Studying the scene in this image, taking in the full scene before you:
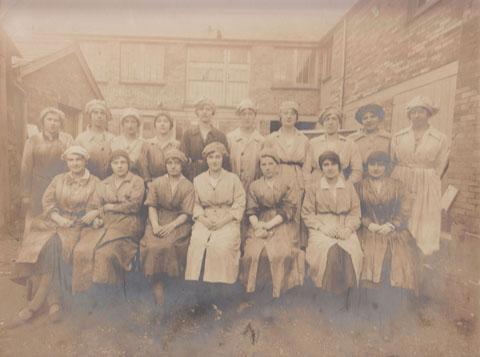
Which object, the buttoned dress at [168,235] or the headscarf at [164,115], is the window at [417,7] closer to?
the headscarf at [164,115]

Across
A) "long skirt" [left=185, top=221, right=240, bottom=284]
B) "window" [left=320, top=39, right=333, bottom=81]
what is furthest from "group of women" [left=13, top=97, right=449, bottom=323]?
"window" [left=320, top=39, right=333, bottom=81]

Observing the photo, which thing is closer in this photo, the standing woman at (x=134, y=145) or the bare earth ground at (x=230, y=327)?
the bare earth ground at (x=230, y=327)

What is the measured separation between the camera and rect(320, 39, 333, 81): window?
10.3 feet

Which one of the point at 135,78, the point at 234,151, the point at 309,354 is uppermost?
the point at 135,78

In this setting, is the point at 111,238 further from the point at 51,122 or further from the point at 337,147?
the point at 337,147

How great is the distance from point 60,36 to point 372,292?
446cm

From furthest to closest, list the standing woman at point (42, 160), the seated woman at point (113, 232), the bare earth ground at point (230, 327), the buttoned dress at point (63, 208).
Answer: the standing woman at point (42, 160), the buttoned dress at point (63, 208), the seated woman at point (113, 232), the bare earth ground at point (230, 327)

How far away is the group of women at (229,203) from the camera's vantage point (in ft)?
9.25

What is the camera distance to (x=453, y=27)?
2.82 m

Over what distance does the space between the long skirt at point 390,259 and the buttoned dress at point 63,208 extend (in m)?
3.01

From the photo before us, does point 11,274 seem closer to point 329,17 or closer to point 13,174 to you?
point 13,174

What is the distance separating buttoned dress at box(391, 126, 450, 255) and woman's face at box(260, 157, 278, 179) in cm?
134

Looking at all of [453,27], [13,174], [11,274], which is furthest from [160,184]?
[453,27]

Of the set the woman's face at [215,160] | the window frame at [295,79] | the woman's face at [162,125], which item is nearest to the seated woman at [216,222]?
the woman's face at [215,160]
